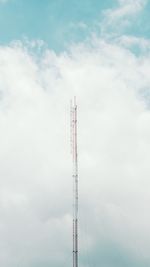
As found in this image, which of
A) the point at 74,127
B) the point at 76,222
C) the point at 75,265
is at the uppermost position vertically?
the point at 74,127

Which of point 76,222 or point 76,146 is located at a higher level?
point 76,146

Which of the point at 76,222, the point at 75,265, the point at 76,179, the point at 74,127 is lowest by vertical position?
the point at 75,265

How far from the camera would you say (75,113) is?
14338 centimetres

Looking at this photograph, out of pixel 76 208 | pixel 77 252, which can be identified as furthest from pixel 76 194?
pixel 77 252

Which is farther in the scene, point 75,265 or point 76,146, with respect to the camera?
point 76,146

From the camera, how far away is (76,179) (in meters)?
142

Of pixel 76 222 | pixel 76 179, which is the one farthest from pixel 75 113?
pixel 76 222

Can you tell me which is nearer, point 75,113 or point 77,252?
point 77,252

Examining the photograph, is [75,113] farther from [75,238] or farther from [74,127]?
[75,238]

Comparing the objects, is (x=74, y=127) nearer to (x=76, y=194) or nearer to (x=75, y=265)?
(x=76, y=194)

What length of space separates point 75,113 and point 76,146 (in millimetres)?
6693

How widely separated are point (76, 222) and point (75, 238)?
10.4ft

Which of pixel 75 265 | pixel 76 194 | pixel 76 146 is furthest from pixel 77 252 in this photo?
pixel 76 146

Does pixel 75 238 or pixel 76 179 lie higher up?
pixel 76 179
